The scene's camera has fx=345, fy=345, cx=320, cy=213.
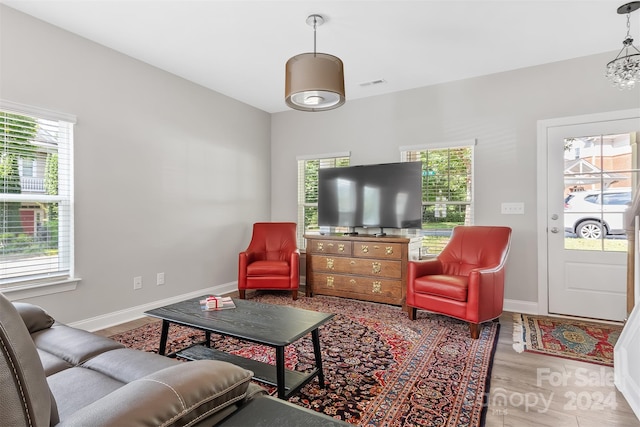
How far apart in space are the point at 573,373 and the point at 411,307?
4.43 feet

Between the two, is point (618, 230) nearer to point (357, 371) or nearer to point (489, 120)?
point (489, 120)

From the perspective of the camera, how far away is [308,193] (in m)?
5.16

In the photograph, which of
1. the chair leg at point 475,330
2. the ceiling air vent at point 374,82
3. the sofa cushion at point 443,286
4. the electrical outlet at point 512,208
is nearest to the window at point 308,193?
the ceiling air vent at point 374,82

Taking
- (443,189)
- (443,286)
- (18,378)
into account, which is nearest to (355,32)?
(443,189)

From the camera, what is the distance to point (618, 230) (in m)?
3.31

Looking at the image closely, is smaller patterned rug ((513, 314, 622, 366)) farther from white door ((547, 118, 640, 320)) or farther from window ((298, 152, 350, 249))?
window ((298, 152, 350, 249))

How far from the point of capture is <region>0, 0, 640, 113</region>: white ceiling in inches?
104

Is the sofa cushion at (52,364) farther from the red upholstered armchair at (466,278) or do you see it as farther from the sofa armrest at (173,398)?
the red upholstered armchair at (466,278)

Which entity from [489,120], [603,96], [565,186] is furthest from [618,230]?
[489,120]

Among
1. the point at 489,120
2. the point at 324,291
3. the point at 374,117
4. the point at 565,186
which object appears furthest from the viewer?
the point at 374,117

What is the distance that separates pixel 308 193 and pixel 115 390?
423cm

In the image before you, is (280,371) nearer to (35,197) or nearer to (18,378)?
(18,378)

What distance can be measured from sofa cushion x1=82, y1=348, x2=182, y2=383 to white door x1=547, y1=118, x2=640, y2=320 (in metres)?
3.78

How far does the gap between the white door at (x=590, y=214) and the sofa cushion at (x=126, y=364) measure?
12.4ft
